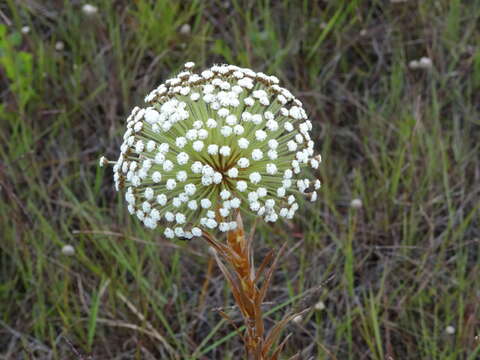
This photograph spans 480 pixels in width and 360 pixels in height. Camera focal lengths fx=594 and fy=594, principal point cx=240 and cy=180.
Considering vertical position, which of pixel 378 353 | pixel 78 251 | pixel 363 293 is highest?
pixel 78 251

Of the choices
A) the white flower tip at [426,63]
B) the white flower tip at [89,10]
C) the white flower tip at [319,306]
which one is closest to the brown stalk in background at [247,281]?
the white flower tip at [319,306]

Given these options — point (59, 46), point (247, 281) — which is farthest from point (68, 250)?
point (59, 46)

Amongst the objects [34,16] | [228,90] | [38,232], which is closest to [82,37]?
[34,16]

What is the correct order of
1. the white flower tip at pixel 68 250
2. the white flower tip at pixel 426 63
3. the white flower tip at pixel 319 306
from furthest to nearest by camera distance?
the white flower tip at pixel 426 63 < the white flower tip at pixel 68 250 < the white flower tip at pixel 319 306

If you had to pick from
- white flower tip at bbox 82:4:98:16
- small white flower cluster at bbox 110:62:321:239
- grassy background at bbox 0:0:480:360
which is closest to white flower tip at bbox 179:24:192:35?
grassy background at bbox 0:0:480:360

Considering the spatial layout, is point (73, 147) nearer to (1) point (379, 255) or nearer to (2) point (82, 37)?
(2) point (82, 37)

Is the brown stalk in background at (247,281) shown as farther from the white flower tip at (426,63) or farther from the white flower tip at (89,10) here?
the white flower tip at (89,10)

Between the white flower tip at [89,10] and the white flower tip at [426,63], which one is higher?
the white flower tip at [89,10]
